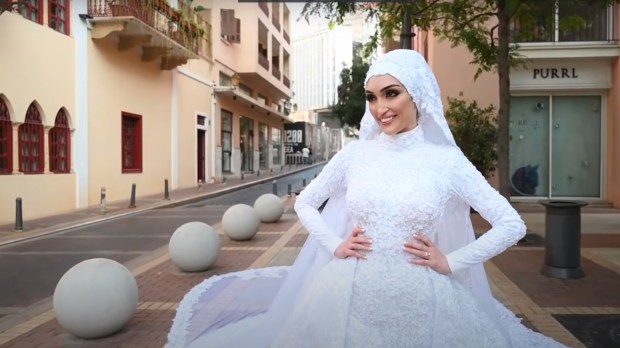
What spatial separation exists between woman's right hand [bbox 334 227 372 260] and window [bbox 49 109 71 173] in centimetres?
1335

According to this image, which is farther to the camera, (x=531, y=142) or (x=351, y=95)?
(x=351, y=95)

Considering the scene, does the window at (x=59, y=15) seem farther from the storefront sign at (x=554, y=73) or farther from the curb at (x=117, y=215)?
the storefront sign at (x=554, y=73)

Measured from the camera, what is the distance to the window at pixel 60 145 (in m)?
13.9

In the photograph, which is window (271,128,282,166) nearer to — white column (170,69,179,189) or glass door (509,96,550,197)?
white column (170,69,179,189)

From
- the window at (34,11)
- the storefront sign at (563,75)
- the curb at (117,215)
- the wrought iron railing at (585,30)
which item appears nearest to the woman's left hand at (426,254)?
the curb at (117,215)

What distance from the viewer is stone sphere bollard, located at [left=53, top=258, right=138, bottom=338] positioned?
427 cm

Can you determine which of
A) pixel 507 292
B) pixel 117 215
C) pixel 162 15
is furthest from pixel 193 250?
pixel 162 15

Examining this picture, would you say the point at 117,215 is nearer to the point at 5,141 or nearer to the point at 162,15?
the point at 5,141

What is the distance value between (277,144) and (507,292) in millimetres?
42748

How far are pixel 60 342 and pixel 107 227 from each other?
7739 mm

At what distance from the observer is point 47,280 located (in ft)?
22.4

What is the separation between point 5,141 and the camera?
11984 mm

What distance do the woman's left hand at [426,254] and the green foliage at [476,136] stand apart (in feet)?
36.5

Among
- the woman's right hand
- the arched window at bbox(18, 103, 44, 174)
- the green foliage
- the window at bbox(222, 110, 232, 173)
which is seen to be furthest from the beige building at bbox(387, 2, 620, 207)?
the window at bbox(222, 110, 232, 173)
